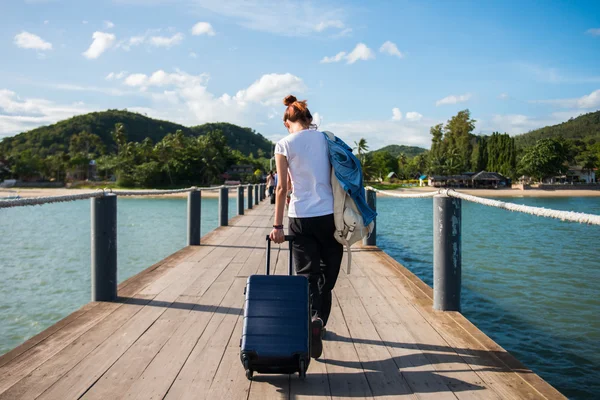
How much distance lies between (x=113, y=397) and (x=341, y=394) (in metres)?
1.06

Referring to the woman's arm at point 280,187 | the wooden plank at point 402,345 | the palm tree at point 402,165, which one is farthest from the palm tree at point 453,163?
the woman's arm at point 280,187

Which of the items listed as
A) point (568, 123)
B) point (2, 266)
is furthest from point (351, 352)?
point (568, 123)

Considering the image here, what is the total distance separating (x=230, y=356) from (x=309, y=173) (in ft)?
3.76

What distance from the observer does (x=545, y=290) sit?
9000 mm

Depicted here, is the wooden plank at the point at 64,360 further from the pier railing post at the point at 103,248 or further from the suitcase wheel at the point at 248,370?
the suitcase wheel at the point at 248,370

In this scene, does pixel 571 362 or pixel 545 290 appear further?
pixel 545 290

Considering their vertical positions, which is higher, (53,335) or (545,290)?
(53,335)

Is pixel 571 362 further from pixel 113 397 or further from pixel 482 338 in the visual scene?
pixel 113 397

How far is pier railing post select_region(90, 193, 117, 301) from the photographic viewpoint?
3.79 metres

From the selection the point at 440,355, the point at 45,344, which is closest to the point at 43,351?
the point at 45,344

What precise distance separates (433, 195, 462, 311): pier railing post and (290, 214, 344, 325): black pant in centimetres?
105

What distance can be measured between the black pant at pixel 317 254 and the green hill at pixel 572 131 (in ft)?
557

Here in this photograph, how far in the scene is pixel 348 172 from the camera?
276 centimetres

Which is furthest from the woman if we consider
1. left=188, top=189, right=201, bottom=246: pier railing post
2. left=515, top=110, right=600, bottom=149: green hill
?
left=515, top=110, right=600, bottom=149: green hill
